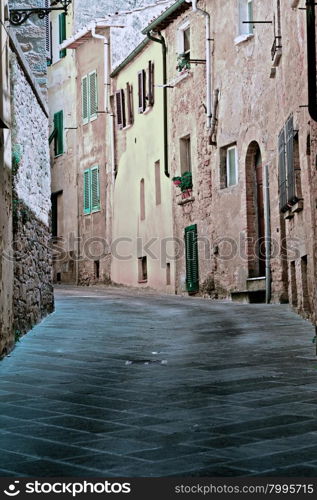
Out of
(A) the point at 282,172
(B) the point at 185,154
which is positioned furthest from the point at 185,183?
(A) the point at 282,172

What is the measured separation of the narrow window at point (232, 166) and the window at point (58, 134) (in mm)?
13247

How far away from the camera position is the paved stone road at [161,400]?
4.97 metres

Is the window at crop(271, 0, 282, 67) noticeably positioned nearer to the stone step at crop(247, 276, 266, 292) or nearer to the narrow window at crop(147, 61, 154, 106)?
the stone step at crop(247, 276, 266, 292)

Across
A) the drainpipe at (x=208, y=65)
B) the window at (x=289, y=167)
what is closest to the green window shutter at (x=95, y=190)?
the drainpipe at (x=208, y=65)

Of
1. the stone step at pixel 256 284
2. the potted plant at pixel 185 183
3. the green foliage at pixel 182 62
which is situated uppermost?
the green foliage at pixel 182 62

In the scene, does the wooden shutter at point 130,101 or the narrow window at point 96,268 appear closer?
the wooden shutter at point 130,101

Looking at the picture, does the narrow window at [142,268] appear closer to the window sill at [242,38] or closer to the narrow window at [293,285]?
the window sill at [242,38]

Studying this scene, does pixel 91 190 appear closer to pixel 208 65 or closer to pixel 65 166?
pixel 65 166

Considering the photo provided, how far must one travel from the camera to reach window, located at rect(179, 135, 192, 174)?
23.7 metres

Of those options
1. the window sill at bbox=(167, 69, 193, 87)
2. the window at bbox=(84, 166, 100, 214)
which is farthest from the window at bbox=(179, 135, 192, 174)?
the window at bbox=(84, 166, 100, 214)

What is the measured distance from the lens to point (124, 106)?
2825 cm

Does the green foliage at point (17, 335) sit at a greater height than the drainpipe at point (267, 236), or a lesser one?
lesser

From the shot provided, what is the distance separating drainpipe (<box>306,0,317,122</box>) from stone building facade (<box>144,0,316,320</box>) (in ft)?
5.67

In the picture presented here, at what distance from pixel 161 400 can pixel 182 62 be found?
56.1ft
